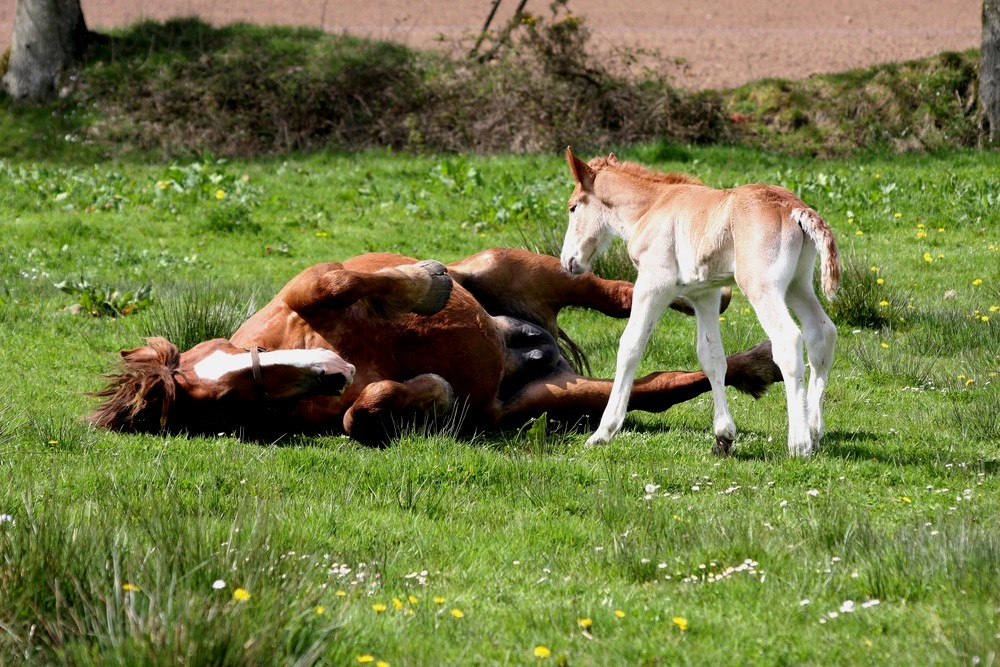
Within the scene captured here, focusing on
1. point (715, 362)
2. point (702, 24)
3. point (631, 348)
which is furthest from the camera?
point (702, 24)

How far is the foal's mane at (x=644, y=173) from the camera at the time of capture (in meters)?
7.26

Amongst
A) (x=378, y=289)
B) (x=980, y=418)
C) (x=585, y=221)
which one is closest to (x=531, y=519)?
(x=378, y=289)

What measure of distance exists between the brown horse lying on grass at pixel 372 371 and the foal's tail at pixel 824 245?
4.35 feet

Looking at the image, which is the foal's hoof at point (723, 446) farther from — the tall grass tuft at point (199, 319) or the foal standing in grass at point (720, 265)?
the tall grass tuft at point (199, 319)

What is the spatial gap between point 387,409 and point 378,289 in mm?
734

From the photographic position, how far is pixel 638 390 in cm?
724

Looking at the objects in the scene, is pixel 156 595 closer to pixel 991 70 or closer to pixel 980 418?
pixel 980 418

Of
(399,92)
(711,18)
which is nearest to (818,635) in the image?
(399,92)

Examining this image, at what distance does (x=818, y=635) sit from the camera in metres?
3.74

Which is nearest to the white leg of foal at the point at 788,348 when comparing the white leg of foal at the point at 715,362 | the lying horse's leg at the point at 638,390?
the white leg of foal at the point at 715,362

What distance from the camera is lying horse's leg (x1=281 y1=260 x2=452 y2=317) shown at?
21.6ft

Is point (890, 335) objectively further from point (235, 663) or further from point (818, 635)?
point (235, 663)

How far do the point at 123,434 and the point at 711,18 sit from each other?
2335 centimetres

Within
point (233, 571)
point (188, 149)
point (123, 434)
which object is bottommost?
point (188, 149)
